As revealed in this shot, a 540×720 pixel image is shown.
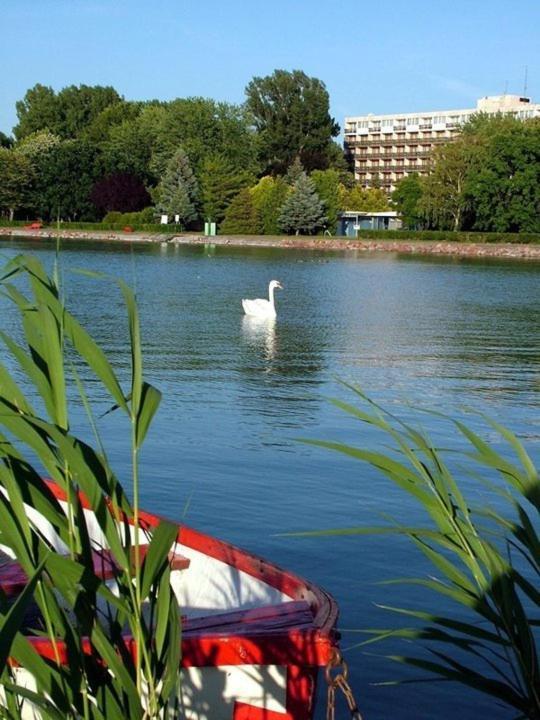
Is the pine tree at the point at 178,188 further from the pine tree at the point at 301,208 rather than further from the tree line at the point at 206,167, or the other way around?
the pine tree at the point at 301,208

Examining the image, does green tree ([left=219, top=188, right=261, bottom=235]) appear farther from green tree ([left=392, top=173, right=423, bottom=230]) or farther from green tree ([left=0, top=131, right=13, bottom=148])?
green tree ([left=0, top=131, right=13, bottom=148])

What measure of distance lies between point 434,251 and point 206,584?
255ft

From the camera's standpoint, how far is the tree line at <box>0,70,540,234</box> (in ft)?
275

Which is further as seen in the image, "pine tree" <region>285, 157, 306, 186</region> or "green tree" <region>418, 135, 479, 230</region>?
"pine tree" <region>285, 157, 306, 186</region>

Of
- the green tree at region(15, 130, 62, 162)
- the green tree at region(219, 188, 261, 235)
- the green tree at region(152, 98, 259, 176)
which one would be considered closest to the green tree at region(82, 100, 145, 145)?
the green tree at region(15, 130, 62, 162)

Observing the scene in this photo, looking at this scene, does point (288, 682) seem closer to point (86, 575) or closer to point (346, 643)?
point (86, 575)

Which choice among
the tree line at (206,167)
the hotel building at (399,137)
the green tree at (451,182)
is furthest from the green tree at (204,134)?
the hotel building at (399,137)

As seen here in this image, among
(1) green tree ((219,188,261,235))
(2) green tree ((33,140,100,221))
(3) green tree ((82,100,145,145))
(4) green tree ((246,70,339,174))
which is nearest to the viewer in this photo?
(1) green tree ((219,188,261,235))

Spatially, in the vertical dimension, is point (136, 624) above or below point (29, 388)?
above

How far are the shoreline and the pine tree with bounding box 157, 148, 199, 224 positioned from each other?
3843 mm

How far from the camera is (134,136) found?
109 metres

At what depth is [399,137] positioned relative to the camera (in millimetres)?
137250

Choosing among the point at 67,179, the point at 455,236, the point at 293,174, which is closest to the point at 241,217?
the point at 293,174

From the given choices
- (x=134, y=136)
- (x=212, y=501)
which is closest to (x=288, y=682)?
(x=212, y=501)
